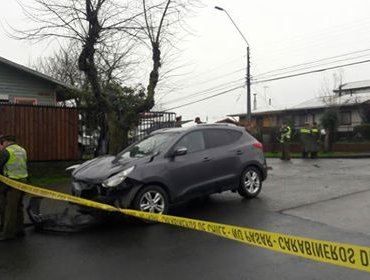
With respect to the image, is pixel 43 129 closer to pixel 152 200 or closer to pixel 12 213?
pixel 12 213

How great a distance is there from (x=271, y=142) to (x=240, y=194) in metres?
21.5

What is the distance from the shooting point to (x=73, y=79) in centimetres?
3738

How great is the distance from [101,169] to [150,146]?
45.0 inches

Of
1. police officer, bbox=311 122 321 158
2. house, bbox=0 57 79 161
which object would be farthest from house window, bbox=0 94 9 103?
police officer, bbox=311 122 321 158

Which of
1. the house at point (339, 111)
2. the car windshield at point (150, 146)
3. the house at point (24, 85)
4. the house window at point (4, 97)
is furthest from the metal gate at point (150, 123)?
the house at point (339, 111)

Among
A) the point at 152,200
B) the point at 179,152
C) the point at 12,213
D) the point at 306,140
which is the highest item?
the point at 306,140

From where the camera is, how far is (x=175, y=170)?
907 cm

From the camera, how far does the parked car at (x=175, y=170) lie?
8.50 meters

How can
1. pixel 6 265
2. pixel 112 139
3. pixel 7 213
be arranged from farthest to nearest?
pixel 112 139 → pixel 7 213 → pixel 6 265

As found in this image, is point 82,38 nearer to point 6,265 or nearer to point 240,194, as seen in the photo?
point 240,194

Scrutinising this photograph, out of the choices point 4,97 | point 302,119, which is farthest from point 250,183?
point 302,119

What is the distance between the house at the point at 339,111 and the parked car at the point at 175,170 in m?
23.5

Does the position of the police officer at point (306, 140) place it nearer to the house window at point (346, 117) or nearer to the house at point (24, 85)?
the house at point (24, 85)

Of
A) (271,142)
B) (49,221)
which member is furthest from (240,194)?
(271,142)
